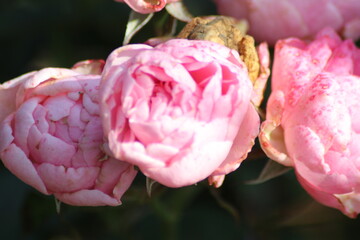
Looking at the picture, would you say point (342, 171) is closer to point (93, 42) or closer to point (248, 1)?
point (248, 1)

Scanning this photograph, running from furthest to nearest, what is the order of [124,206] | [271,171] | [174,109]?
[124,206]
[271,171]
[174,109]

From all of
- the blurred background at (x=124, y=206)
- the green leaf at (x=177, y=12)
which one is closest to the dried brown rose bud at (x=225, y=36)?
the green leaf at (x=177, y=12)

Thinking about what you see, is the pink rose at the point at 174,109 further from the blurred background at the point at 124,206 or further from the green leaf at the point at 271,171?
the blurred background at the point at 124,206

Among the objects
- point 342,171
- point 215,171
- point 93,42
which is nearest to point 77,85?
point 215,171

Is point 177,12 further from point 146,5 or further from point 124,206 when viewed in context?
point 124,206

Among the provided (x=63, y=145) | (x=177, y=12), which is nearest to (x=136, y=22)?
(x=177, y=12)

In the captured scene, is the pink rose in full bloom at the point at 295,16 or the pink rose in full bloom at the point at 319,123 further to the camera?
the pink rose in full bloom at the point at 295,16
